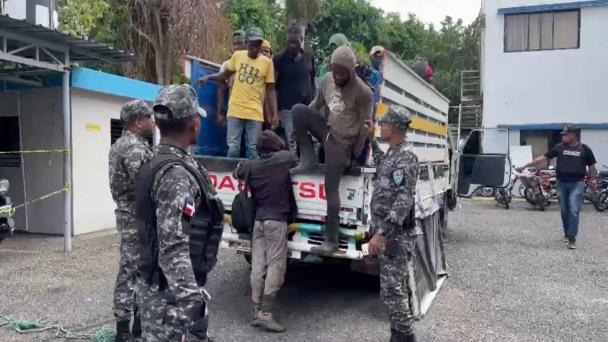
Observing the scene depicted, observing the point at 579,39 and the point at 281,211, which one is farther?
the point at 579,39

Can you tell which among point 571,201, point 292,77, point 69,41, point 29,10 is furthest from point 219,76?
point 571,201

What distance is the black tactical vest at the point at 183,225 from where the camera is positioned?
103 inches

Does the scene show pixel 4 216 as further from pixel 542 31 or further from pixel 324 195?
pixel 542 31

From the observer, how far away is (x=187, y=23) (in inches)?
551

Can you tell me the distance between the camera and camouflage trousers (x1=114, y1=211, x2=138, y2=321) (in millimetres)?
4141

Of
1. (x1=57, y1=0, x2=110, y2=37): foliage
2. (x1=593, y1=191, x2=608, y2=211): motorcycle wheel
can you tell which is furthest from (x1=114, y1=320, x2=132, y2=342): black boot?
(x1=593, y1=191, x2=608, y2=211): motorcycle wheel

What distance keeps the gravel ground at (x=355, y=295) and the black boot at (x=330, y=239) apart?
0.67 m

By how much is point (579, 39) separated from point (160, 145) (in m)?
17.6

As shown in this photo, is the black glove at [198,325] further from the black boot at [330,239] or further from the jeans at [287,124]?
the jeans at [287,124]

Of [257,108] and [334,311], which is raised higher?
[257,108]

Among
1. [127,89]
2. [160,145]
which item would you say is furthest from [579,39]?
[160,145]

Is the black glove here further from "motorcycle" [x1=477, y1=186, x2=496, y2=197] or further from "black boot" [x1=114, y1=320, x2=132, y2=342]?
"motorcycle" [x1=477, y1=186, x2=496, y2=197]

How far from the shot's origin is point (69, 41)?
7430 mm

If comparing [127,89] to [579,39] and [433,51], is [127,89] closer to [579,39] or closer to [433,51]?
[579,39]
